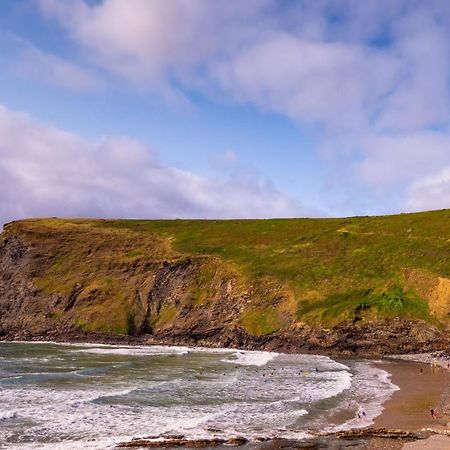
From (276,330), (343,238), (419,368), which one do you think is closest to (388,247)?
(343,238)

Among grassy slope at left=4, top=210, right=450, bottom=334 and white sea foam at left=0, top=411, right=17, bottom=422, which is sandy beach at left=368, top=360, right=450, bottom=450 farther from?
white sea foam at left=0, top=411, right=17, bottom=422

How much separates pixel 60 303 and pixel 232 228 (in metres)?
41.8

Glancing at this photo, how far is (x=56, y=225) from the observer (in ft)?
412

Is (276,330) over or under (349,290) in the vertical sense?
under

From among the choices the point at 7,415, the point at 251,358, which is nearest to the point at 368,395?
the point at 251,358

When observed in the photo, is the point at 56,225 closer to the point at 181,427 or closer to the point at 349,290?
the point at 349,290

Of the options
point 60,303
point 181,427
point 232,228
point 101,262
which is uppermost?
point 232,228

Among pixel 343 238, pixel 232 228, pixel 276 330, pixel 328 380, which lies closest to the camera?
pixel 328 380

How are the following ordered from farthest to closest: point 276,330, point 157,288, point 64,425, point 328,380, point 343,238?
point 343,238 < point 157,288 < point 276,330 < point 328,380 < point 64,425

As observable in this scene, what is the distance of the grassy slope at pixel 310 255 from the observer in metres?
82.9

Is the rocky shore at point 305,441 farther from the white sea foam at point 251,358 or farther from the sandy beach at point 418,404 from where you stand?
the white sea foam at point 251,358

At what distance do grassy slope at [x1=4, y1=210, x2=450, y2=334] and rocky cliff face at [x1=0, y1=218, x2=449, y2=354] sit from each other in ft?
2.49

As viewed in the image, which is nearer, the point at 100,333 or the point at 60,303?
the point at 100,333

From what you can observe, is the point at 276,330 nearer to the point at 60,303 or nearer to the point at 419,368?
the point at 419,368
